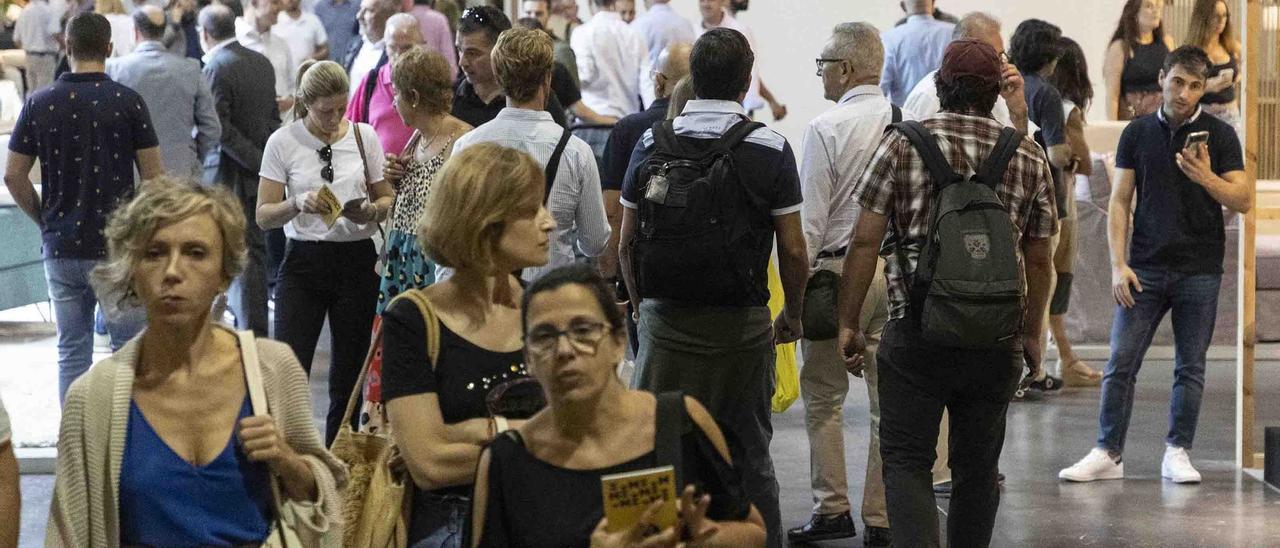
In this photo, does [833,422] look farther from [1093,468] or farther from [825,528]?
[1093,468]

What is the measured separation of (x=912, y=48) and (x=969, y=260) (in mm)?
5015

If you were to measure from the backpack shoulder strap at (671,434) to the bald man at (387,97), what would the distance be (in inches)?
169

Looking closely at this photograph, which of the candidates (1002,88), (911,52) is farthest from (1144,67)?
(1002,88)

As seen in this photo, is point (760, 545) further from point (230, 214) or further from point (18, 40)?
point (18, 40)

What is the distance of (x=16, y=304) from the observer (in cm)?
833

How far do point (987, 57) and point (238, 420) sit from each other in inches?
100

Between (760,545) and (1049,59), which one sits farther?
(1049,59)

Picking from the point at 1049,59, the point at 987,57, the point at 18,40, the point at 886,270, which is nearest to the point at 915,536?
the point at 886,270

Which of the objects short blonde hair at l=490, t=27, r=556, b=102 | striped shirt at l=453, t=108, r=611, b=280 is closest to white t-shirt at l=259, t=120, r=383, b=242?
striped shirt at l=453, t=108, r=611, b=280

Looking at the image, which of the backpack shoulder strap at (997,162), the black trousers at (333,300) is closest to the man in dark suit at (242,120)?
the black trousers at (333,300)

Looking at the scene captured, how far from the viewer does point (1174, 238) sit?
22.1 ft

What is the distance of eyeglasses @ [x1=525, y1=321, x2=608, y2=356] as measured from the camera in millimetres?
2561

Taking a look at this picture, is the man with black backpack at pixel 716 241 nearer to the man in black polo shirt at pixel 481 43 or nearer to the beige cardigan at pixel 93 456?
the man in black polo shirt at pixel 481 43

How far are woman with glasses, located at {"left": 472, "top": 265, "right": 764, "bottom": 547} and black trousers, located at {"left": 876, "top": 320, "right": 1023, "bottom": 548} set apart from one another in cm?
218
